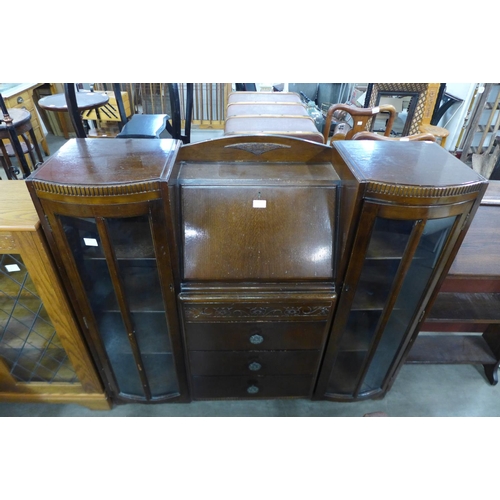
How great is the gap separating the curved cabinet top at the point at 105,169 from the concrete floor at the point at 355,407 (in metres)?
1.21

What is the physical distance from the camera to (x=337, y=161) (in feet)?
4.10

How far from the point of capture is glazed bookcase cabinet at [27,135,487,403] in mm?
985

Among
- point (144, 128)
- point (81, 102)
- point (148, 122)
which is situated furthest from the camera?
point (81, 102)

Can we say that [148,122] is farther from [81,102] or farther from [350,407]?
[350,407]

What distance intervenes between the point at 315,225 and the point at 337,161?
0.27m

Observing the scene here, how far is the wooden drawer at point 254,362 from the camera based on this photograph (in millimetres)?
1420

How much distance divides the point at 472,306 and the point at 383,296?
0.70 m

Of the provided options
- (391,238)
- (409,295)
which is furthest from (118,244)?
(409,295)

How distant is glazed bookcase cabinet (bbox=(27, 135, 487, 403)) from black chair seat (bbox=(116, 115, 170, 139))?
Answer: 0.84 meters

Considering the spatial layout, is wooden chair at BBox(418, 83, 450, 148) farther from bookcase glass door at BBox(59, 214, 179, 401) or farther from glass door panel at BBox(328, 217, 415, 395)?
bookcase glass door at BBox(59, 214, 179, 401)

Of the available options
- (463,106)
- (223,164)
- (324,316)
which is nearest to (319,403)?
(324,316)

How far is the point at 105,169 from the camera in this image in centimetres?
99

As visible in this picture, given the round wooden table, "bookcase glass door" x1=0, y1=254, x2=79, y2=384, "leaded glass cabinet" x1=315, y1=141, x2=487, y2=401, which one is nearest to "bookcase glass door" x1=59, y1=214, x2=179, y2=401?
"bookcase glass door" x1=0, y1=254, x2=79, y2=384

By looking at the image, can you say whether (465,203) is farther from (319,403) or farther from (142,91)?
(142,91)
